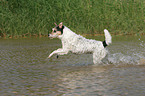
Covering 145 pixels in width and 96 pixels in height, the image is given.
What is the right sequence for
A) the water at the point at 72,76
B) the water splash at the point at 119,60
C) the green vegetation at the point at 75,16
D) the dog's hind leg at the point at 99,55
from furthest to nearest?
the green vegetation at the point at 75,16 → the water splash at the point at 119,60 → the dog's hind leg at the point at 99,55 → the water at the point at 72,76

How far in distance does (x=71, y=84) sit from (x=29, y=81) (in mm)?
1028

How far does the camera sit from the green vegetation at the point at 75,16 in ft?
68.7

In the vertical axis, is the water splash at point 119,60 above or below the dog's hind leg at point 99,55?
below

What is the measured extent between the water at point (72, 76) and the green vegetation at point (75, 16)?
9.43 m

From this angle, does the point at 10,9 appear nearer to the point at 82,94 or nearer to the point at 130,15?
the point at 130,15

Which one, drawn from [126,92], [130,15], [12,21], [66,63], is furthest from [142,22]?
[126,92]

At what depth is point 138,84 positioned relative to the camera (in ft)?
22.4

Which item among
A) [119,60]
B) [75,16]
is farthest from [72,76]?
[75,16]

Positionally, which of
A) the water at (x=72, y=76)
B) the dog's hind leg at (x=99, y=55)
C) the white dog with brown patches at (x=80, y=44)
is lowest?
the water at (x=72, y=76)

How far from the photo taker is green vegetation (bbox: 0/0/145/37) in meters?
20.9

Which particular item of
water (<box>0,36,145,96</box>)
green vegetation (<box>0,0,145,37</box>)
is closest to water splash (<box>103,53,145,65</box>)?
water (<box>0,36,145,96</box>)

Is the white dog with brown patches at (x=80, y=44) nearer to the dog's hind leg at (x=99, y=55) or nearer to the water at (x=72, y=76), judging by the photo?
the dog's hind leg at (x=99, y=55)

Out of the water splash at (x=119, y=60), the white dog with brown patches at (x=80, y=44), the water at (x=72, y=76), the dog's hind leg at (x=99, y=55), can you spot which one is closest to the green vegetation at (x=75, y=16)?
the water at (x=72, y=76)

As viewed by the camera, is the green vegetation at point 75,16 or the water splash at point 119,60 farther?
the green vegetation at point 75,16
